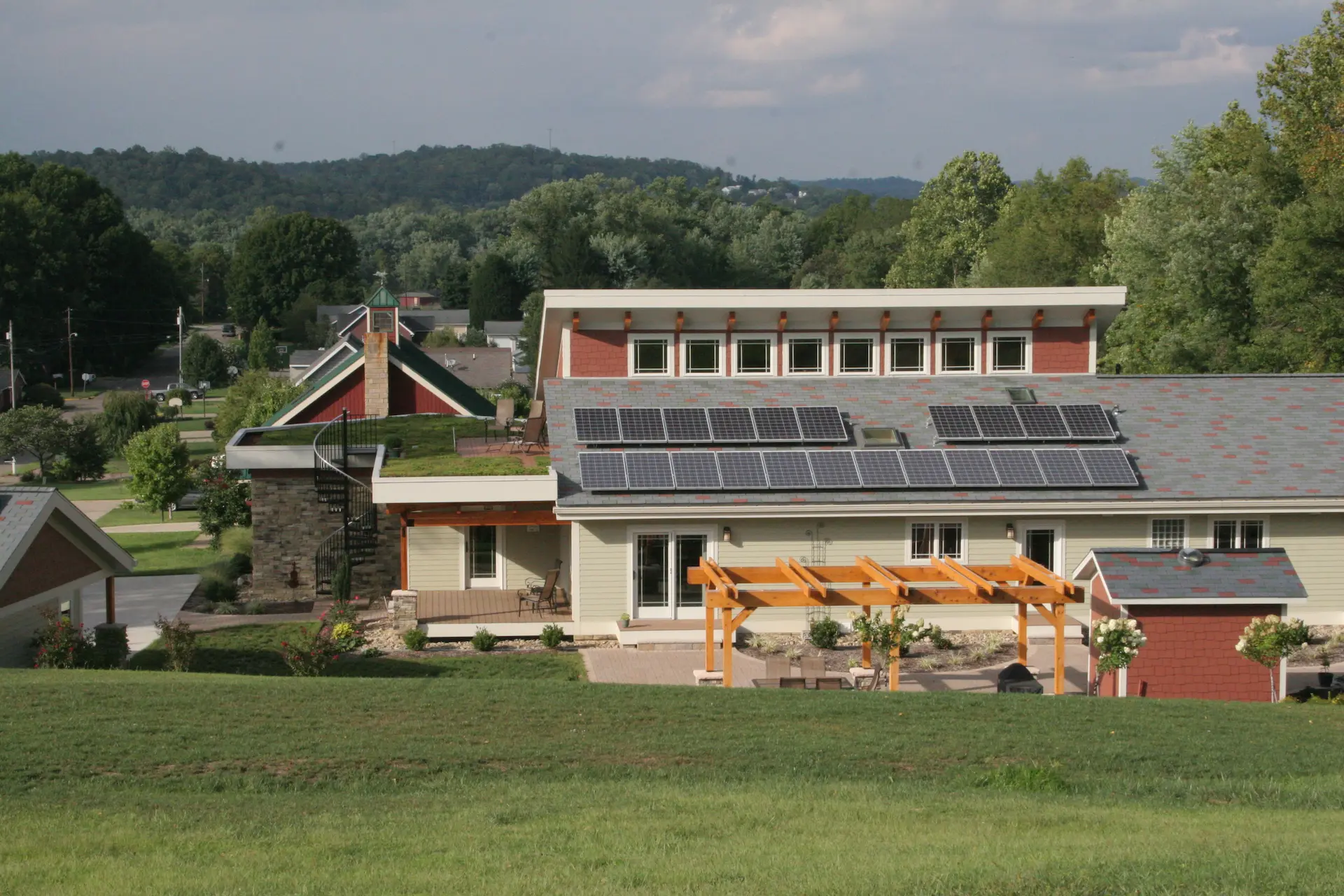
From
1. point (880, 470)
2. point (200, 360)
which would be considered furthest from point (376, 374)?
point (200, 360)

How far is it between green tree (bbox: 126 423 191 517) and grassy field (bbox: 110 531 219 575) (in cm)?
280

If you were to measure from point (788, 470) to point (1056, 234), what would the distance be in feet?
173

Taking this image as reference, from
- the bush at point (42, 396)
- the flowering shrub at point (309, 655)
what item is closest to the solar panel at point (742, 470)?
the flowering shrub at point (309, 655)

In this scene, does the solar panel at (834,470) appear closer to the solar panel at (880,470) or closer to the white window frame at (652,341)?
the solar panel at (880,470)

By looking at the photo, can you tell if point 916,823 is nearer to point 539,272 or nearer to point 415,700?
point 415,700

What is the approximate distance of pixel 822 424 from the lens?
2755 centimetres

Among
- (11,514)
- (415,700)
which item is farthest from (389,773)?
(11,514)

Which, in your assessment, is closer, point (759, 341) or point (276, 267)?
point (759, 341)

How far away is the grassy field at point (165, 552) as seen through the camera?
118 ft

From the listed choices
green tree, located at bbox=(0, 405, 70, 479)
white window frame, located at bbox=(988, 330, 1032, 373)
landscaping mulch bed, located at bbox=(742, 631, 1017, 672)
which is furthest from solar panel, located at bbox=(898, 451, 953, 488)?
green tree, located at bbox=(0, 405, 70, 479)

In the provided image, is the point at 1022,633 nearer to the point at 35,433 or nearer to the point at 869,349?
the point at 869,349

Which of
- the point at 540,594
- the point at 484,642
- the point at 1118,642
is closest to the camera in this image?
the point at 1118,642

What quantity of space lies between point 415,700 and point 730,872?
25.8ft

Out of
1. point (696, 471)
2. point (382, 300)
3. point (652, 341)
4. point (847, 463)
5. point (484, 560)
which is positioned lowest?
point (484, 560)
